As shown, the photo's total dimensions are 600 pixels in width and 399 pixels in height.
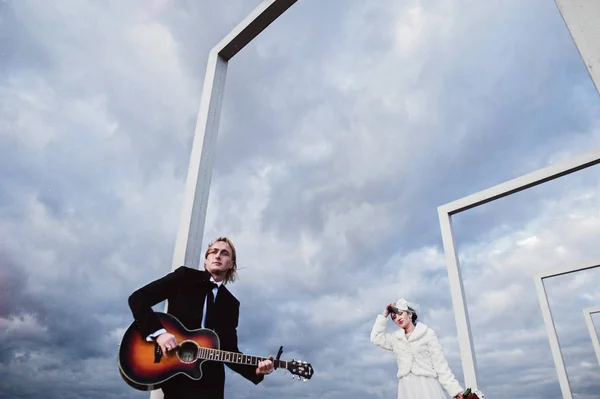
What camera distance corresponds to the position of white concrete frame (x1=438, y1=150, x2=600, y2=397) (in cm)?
471

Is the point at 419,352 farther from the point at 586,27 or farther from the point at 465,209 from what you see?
the point at 586,27

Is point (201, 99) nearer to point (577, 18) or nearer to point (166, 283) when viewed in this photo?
point (166, 283)

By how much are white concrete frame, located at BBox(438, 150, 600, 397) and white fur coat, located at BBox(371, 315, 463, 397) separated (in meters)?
0.50

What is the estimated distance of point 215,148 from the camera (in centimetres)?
270

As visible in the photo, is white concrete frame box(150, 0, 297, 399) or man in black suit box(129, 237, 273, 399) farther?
white concrete frame box(150, 0, 297, 399)

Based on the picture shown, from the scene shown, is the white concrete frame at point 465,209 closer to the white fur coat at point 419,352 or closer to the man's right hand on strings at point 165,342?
the white fur coat at point 419,352

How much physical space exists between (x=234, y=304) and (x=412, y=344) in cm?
293

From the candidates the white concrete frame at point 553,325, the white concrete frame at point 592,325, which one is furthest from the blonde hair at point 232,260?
the white concrete frame at point 592,325

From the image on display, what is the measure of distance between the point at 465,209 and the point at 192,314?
4.17 metres

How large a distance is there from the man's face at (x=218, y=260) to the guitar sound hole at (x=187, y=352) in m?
0.42

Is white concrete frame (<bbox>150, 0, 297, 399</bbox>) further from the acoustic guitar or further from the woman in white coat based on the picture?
the woman in white coat

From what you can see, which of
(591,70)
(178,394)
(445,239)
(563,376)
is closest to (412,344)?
(445,239)

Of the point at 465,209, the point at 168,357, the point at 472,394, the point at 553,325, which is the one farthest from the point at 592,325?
the point at 168,357

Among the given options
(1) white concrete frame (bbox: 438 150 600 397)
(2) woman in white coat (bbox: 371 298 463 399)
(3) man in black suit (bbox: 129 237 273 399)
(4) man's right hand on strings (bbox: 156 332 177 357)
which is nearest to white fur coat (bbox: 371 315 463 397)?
(2) woman in white coat (bbox: 371 298 463 399)
